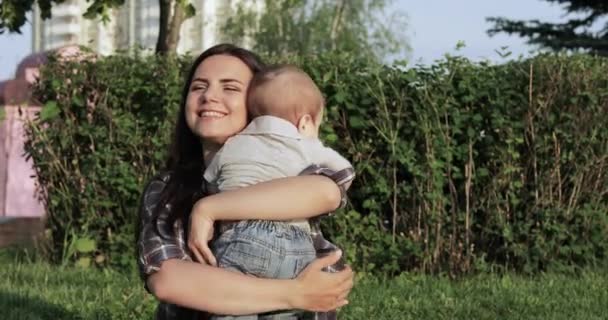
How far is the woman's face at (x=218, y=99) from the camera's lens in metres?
2.92

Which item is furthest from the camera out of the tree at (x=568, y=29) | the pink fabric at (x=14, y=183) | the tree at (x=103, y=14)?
the tree at (x=568, y=29)

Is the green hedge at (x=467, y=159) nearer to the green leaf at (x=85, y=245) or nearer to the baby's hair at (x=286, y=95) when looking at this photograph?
the green leaf at (x=85, y=245)

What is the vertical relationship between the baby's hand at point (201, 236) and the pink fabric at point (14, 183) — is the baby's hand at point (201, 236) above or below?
above

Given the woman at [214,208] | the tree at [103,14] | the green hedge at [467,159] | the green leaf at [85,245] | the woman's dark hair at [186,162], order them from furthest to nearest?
the tree at [103,14], the green leaf at [85,245], the green hedge at [467,159], the woman's dark hair at [186,162], the woman at [214,208]

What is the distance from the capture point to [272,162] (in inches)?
108

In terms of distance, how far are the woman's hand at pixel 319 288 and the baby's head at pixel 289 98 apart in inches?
14.2

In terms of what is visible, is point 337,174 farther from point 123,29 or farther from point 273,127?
point 123,29

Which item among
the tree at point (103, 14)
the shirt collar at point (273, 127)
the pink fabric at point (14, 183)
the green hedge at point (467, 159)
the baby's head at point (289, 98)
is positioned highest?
the tree at point (103, 14)

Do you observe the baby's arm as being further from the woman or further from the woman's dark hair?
the woman's dark hair

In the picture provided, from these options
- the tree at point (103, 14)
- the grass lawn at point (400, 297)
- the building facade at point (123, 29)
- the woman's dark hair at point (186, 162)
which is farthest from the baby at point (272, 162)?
the building facade at point (123, 29)

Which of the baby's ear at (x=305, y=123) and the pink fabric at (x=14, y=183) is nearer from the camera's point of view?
the baby's ear at (x=305, y=123)

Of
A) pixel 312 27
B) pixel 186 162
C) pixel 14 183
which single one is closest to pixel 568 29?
pixel 312 27

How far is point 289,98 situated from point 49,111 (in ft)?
16.8

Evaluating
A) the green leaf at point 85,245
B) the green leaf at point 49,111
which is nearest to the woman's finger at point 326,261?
the green leaf at point 85,245
